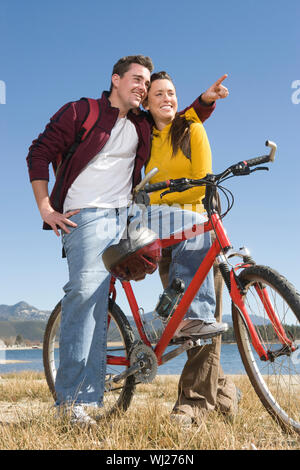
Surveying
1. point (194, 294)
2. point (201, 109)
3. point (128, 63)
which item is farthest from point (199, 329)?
point (128, 63)

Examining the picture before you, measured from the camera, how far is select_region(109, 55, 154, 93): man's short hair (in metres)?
3.19

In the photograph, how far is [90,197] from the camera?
2920mm

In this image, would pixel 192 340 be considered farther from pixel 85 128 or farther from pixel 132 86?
pixel 132 86

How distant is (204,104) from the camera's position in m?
3.15

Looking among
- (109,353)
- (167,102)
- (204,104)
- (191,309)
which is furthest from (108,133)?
(109,353)

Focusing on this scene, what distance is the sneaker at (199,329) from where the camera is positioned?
2693mm

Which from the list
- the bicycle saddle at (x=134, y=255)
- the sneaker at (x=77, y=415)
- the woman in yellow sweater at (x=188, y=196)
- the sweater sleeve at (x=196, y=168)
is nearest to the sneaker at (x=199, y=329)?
the woman in yellow sweater at (x=188, y=196)

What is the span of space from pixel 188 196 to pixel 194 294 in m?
0.65

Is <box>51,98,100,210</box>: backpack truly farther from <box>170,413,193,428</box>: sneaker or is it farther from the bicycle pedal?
<box>170,413,193,428</box>: sneaker

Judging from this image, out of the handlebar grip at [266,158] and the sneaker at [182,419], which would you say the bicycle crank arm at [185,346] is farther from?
the handlebar grip at [266,158]

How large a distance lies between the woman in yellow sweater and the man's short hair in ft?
0.38

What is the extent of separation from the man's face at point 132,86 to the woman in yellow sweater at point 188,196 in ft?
0.30
